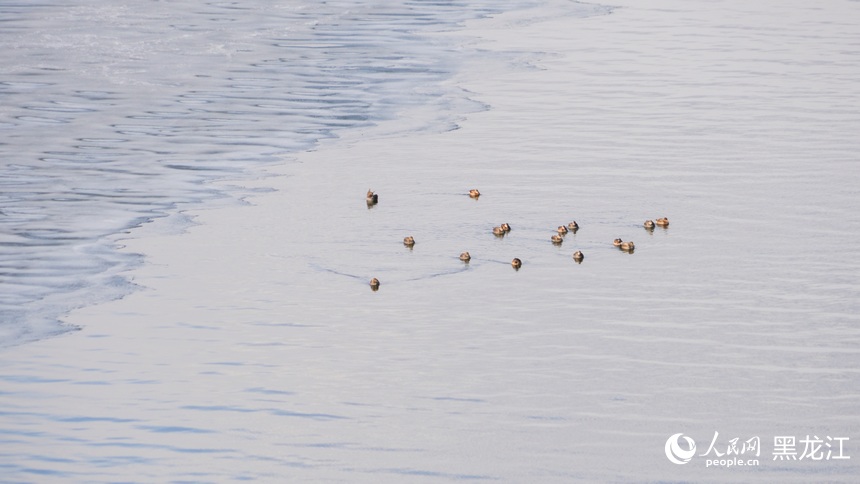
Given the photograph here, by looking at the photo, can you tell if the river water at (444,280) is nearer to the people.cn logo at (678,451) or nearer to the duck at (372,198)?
the people.cn logo at (678,451)

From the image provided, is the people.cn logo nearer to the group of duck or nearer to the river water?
the river water

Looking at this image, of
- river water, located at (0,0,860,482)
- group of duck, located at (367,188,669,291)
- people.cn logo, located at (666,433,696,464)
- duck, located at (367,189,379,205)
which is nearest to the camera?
people.cn logo, located at (666,433,696,464)

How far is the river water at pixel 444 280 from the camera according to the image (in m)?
12.1

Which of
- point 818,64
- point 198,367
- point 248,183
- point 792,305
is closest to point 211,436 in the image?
point 198,367

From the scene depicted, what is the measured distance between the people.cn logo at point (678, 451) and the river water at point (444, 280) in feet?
0.11

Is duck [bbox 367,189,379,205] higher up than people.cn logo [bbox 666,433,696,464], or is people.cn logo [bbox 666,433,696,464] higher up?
duck [bbox 367,189,379,205]

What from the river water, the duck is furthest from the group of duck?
the duck

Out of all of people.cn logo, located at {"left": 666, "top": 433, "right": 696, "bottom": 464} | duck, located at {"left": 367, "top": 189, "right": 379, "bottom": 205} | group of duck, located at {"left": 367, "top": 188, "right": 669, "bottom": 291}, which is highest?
duck, located at {"left": 367, "top": 189, "right": 379, "bottom": 205}

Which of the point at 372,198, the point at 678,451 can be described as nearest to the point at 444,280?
the point at 372,198

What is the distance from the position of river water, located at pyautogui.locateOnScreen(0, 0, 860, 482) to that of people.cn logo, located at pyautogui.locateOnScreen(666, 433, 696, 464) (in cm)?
3

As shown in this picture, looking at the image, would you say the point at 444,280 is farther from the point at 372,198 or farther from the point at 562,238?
the point at 372,198

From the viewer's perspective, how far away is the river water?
12055mm

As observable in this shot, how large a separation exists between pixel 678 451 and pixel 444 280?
5.26 metres

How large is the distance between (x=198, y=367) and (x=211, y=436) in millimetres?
1668
